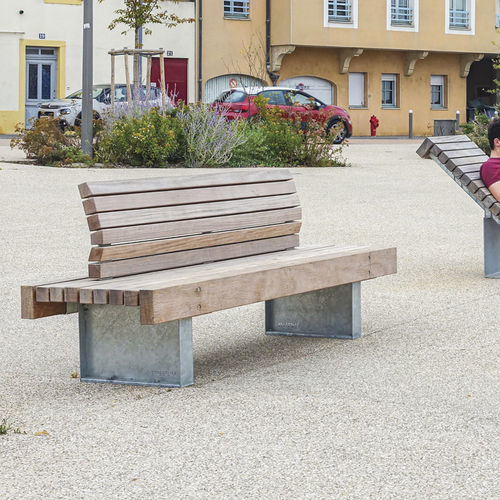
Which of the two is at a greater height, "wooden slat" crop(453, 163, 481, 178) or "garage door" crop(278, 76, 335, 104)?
"garage door" crop(278, 76, 335, 104)

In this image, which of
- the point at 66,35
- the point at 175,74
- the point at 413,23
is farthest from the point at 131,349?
the point at 413,23

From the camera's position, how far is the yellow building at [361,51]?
40.4m

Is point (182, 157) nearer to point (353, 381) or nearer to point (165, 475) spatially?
point (353, 381)

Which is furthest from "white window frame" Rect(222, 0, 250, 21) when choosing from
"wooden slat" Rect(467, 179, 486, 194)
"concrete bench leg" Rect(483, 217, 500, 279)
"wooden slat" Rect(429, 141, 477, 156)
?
"wooden slat" Rect(467, 179, 486, 194)

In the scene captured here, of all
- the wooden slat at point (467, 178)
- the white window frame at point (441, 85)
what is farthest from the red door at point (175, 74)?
the wooden slat at point (467, 178)

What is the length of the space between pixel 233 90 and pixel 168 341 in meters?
25.1

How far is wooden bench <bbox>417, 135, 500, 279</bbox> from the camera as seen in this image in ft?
27.0

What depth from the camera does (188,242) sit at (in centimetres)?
571

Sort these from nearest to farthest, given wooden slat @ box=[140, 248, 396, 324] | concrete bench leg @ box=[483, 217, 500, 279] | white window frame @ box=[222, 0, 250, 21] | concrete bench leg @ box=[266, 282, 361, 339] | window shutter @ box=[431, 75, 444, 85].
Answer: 1. wooden slat @ box=[140, 248, 396, 324]
2. concrete bench leg @ box=[266, 282, 361, 339]
3. concrete bench leg @ box=[483, 217, 500, 279]
4. white window frame @ box=[222, 0, 250, 21]
5. window shutter @ box=[431, 75, 444, 85]

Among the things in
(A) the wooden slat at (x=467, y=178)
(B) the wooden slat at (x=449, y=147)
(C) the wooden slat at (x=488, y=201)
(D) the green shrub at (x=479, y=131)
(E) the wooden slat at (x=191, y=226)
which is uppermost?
(D) the green shrub at (x=479, y=131)

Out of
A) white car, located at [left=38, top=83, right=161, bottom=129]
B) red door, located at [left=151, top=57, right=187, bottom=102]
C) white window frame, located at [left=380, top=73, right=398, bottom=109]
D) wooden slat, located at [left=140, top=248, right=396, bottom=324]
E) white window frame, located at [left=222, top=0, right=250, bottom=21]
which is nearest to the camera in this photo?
wooden slat, located at [left=140, top=248, right=396, bottom=324]

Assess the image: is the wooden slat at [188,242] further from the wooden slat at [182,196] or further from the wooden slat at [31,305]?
the wooden slat at [31,305]

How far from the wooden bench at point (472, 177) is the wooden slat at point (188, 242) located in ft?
6.71

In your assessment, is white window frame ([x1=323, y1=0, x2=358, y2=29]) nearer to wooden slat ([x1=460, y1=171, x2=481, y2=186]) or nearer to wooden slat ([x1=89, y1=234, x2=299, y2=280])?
wooden slat ([x1=460, y1=171, x2=481, y2=186])
